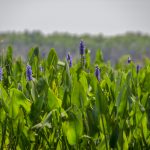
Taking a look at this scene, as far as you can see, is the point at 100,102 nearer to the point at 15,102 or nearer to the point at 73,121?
the point at 73,121

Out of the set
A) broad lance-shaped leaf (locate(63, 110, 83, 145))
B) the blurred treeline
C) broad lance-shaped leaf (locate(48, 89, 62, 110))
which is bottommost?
the blurred treeline

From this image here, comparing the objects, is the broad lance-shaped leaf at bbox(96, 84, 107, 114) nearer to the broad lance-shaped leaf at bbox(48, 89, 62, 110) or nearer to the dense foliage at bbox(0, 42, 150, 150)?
the dense foliage at bbox(0, 42, 150, 150)

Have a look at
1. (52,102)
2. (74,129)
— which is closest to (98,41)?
(52,102)

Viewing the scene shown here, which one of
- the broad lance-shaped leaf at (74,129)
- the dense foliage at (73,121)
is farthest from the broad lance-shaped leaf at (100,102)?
the broad lance-shaped leaf at (74,129)

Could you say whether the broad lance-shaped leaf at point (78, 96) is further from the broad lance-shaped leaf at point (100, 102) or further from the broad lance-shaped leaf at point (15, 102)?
the broad lance-shaped leaf at point (15, 102)

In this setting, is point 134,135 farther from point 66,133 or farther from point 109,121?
point 66,133

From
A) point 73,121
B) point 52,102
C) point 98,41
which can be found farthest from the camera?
point 98,41

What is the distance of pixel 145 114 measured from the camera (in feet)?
5.19

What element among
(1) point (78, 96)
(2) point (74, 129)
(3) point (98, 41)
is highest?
(1) point (78, 96)

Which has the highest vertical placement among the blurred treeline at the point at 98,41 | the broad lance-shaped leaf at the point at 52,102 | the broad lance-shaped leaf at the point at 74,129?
the broad lance-shaped leaf at the point at 52,102

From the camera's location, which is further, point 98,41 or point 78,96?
point 98,41

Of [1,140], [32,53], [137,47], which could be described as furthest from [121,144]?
[137,47]

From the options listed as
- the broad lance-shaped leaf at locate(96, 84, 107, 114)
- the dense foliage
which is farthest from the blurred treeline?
the broad lance-shaped leaf at locate(96, 84, 107, 114)

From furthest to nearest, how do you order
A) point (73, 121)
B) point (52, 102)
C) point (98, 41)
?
point (98, 41) < point (52, 102) < point (73, 121)
